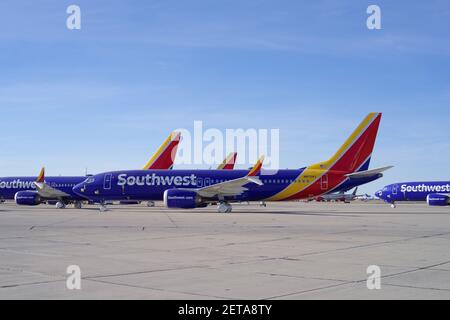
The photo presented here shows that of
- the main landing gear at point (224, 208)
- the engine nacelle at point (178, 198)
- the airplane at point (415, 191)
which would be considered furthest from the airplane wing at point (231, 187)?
the airplane at point (415, 191)

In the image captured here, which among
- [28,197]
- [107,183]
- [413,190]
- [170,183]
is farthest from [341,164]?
[28,197]

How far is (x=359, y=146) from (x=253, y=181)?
29.1ft

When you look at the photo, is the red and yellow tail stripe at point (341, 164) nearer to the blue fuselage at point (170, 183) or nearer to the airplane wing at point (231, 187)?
the blue fuselage at point (170, 183)

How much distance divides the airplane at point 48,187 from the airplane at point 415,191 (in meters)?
30.6

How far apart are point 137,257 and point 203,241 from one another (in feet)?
13.1

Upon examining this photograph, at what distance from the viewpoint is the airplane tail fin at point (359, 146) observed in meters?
39.6

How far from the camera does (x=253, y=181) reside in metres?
39.2

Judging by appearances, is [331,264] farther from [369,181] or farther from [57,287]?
[369,181]

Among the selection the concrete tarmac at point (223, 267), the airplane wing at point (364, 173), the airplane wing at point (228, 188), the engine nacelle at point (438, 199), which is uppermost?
the airplane wing at point (364, 173)

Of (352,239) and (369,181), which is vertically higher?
(369,181)

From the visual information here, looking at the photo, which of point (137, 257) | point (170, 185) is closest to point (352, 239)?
point (137, 257)

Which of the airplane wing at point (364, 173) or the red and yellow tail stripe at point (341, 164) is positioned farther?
the red and yellow tail stripe at point (341, 164)

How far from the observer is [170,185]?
41.6 m

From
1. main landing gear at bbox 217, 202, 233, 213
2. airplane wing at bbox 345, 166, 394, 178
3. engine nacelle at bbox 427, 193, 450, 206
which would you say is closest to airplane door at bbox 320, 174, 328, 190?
airplane wing at bbox 345, 166, 394, 178
